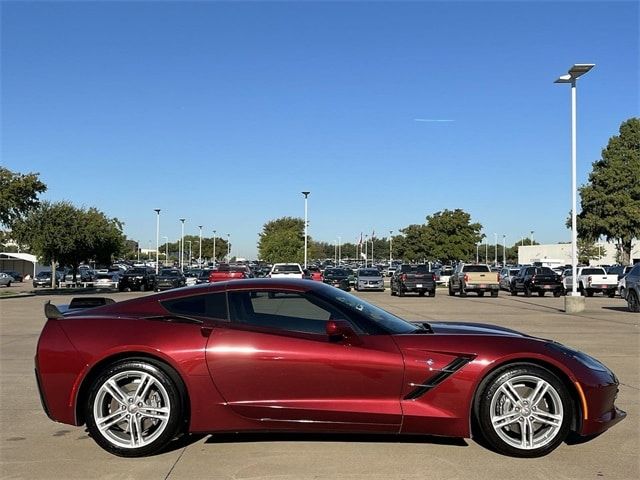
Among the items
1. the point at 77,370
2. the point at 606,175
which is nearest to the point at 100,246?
the point at 606,175

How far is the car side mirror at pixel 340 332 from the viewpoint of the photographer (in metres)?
4.91

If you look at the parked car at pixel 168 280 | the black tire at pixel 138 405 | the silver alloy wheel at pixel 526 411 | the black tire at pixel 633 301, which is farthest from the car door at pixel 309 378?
the parked car at pixel 168 280

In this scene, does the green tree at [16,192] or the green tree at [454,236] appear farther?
the green tree at [454,236]

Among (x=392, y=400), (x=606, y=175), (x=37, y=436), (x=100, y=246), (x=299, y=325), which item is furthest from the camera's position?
(x=606, y=175)

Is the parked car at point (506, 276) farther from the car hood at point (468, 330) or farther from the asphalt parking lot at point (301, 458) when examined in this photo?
the car hood at point (468, 330)

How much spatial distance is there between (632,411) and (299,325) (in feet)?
12.6

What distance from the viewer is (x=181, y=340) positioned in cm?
508

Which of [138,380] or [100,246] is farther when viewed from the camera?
[100,246]

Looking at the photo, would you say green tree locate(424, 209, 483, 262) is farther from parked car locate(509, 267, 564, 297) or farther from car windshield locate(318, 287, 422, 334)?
car windshield locate(318, 287, 422, 334)

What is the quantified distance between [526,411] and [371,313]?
150cm

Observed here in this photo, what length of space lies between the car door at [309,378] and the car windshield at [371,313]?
26cm

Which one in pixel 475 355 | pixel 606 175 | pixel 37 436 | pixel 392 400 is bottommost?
pixel 37 436

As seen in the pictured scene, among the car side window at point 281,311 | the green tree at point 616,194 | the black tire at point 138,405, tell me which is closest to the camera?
the black tire at point 138,405

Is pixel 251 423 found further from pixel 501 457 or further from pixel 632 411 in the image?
pixel 632 411
